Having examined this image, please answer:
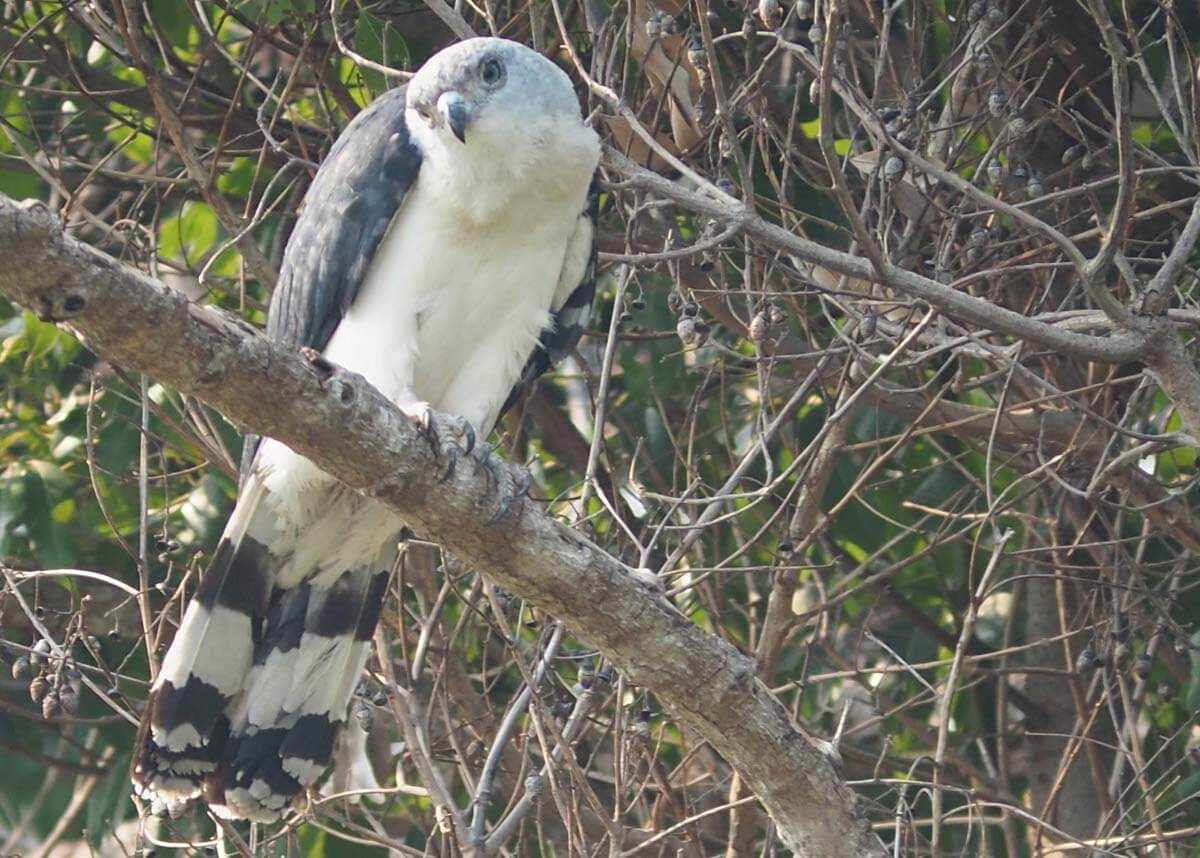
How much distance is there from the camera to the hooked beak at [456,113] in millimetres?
3754

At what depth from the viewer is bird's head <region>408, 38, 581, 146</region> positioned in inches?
149

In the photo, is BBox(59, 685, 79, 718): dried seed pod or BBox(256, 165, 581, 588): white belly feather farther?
BBox(256, 165, 581, 588): white belly feather

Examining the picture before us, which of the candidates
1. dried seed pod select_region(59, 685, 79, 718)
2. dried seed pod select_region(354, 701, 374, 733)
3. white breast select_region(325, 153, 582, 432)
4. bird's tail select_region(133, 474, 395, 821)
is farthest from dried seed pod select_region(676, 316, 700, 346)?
dried seed pod select_region(59, 685, 79, 718)

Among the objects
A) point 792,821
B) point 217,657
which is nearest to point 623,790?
→ point 792,821

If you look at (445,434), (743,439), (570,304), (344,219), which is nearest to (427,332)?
(344,219)

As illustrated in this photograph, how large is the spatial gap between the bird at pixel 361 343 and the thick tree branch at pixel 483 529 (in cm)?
54

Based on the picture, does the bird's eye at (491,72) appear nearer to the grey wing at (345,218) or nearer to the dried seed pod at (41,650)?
the grey wing at (345,218)

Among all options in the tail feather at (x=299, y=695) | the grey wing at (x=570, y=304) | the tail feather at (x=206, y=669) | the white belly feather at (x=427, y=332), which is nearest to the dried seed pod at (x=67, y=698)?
the tail feather at (x=206, y=669)

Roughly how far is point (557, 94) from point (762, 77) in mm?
571

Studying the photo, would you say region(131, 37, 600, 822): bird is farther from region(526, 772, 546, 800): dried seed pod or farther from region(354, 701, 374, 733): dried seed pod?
region(526, 772, 546, 800): dried seed pod

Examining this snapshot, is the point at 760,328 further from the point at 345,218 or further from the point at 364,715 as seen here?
the point at 364,715

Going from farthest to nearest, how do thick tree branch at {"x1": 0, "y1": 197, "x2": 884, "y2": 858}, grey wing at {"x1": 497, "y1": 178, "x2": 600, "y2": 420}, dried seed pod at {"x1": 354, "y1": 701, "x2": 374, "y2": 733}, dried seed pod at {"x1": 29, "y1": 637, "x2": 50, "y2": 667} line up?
grey wing at {"x1": 497, "y1": 178, "x2": 600, "y2": 420}, dried seed pod at {"x1": 354, "y1": 701, "x2": 374, "y2": 733}, dried seed pod at {"x1": 29, "y1": 637, "x2": 50, "y2": 667}, thick tree branch at {"x1": 0, "y1": 197, "x2": 884, "y2": 858}

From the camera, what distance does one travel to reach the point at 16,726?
5.45 metres

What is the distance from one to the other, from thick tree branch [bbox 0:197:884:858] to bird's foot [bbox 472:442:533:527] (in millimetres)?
23
